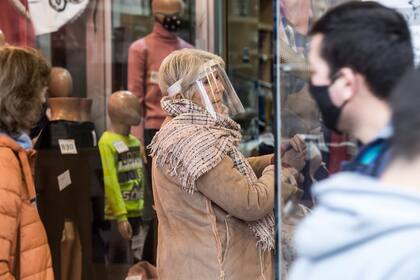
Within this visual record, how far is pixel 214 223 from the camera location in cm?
194

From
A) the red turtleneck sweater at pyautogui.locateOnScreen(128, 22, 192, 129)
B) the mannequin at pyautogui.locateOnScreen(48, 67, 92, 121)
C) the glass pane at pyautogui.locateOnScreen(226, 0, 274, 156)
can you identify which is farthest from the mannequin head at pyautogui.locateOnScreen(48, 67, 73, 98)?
the glass pane at pyautogui.locateOnScreen(226, 0, 274, 156)

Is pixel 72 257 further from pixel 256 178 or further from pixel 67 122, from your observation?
pixel 256 178

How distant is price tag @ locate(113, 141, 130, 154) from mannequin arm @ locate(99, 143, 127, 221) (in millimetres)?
30

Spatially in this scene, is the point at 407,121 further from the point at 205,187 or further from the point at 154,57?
the point at 154,57

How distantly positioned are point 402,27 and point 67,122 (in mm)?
2621

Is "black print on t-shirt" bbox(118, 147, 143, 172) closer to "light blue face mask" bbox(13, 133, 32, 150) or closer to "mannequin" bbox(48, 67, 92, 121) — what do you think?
"mannequin" bbox(48, 67, 92, 121)

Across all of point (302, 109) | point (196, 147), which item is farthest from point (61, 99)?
point (302, 109)

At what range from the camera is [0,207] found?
2.06m

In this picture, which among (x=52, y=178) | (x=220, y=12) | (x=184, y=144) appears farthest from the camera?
(x=220, y=12)

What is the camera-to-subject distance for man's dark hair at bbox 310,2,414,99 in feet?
3.15

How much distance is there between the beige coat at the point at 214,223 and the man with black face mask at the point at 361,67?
0.89 metres

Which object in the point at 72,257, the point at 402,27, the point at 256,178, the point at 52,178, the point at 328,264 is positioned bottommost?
the point at 72,257

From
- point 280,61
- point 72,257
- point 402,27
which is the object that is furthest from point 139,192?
point 402,27

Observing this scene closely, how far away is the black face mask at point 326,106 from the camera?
3.28ft
